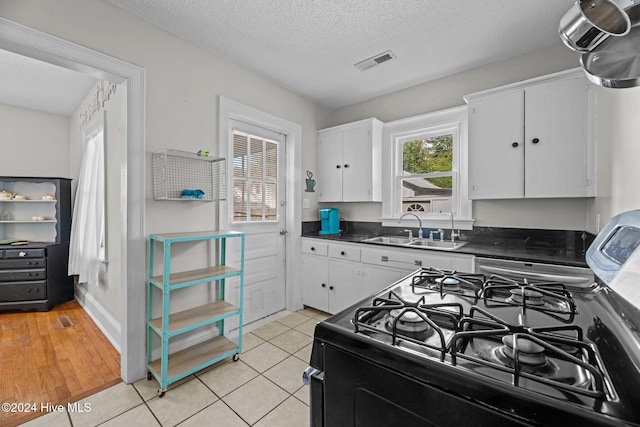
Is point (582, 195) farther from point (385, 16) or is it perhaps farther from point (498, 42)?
point (385, 16)

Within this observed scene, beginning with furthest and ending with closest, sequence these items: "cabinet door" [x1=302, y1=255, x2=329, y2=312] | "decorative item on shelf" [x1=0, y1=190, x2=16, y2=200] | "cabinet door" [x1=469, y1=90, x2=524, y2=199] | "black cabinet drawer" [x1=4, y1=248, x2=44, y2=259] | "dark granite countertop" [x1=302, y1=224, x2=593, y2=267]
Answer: "decorative item on shelf" [x1=0, y1=190, x2=16, y2=200] < "black cabinet drawer" [x1=4, y1=248, x2=44, y2=259] < "cabinet door" [x1=302, y1=255, x2=329, y2=312] < "cabinet door" [x1=469, y1=90, x2=524, y2=199] < "dark granite countertop" [x1=302, y1=224, x2=593, y2=267]

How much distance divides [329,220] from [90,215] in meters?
2.75

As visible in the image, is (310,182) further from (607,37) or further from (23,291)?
(23,291)

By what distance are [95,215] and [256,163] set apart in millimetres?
1864

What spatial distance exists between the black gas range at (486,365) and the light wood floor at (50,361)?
215 centimetres

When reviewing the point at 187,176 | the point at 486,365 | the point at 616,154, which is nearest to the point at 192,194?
the point at 187,176

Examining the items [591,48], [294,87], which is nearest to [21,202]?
[294,87]

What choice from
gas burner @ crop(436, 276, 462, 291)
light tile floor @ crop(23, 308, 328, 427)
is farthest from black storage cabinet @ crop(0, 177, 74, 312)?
gas burner @ crop(436, 276, 462, 291)

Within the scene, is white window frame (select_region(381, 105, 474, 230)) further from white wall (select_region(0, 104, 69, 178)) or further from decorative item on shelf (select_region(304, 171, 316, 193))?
white wall (select_region(0, 104, 69, 178))

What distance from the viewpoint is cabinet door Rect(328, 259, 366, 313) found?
2.84m

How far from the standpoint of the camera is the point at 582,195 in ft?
6.64

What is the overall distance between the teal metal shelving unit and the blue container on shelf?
1427mm

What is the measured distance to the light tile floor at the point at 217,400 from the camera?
161 cm

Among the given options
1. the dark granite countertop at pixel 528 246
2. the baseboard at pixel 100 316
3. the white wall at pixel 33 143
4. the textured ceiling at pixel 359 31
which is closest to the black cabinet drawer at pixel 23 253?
the baseboard at pixel 100 316
